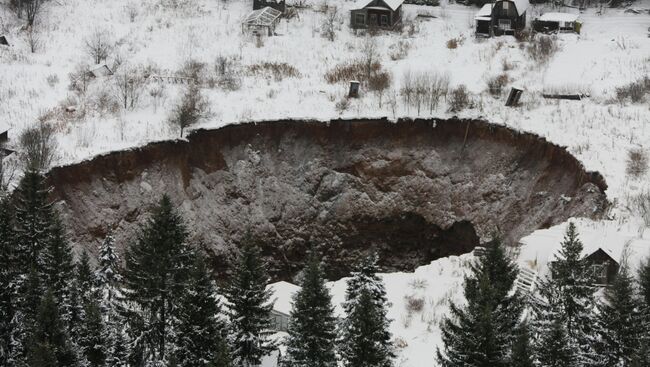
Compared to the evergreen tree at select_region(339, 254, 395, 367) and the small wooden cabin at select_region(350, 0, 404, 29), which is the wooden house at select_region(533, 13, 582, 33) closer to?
the small wooden cabin at select_region(350, 0, 404, 29)

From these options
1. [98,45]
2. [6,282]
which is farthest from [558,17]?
[6,282]

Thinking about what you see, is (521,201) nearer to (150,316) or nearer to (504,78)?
(504,78)

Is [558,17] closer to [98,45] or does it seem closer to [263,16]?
[263,16]

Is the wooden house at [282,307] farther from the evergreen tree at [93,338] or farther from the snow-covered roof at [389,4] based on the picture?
the snow-covered roof at [389,4]

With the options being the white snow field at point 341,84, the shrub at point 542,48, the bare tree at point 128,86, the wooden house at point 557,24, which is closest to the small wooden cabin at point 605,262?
the white snow field at point 341,84

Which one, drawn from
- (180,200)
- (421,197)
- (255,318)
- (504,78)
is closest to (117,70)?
(180,200)

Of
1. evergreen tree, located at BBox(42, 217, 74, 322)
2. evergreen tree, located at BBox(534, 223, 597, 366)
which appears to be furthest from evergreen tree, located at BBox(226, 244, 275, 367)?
evergreen tree, located at BBox(534, 223, 597, 366)
